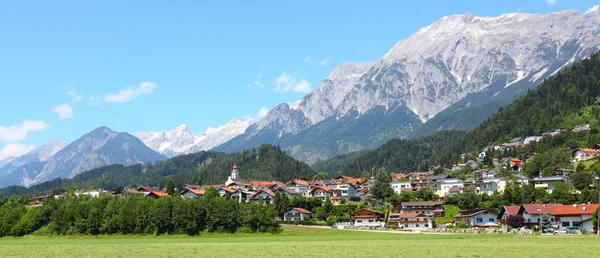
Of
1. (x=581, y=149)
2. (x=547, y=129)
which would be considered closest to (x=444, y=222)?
(x=581, y=149)

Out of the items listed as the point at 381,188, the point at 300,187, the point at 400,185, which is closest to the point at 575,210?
the point at 381,188

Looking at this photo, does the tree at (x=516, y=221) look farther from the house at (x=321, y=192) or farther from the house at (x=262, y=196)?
the house at (x=262, y=196)

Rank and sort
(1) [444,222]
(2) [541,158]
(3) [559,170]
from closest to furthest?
1. (1) [444,222]
2. (3) [559,170]
3. (2) [541,158]

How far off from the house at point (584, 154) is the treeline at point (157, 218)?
315 feet

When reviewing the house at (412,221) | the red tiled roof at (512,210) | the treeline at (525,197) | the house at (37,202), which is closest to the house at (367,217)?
the house at (412,221)

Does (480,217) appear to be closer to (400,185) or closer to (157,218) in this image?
(157,218)

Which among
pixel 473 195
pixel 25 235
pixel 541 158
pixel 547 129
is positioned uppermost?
pixel 547 129

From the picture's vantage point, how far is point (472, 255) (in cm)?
4147

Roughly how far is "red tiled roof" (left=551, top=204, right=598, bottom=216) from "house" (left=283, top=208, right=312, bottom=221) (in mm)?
47090

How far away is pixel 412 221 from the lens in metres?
115

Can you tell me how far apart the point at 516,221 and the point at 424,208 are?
25485 millimetres

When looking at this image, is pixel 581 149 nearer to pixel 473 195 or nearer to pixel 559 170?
pixel 559 170

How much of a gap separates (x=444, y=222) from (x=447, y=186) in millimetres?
52153

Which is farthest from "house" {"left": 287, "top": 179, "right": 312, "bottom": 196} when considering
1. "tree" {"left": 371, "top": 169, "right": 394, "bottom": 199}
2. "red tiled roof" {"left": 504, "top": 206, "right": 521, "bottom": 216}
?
"red tiled roof" {"left": 504, "top": 206, "right": 521, "bottom": 216}
